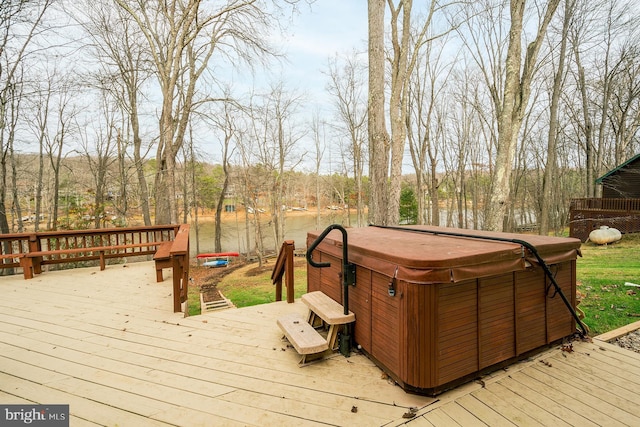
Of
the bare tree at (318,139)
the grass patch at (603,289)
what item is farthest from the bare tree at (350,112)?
the grass patch at (603,289)

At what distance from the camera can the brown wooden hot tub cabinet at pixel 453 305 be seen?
205cm

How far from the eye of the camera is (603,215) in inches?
504

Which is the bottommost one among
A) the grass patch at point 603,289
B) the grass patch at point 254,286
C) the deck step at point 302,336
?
the grass patch at point 254,286

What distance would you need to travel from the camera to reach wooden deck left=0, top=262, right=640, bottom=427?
194cm

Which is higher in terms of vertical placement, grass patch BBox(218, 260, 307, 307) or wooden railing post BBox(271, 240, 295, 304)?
wooden railing post BBox(271, 240, 295, 304)

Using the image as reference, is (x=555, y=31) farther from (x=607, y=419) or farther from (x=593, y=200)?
(x=607, y=419)

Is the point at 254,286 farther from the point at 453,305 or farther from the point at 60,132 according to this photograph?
the point at 60,132

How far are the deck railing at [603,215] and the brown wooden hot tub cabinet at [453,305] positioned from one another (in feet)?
44.8

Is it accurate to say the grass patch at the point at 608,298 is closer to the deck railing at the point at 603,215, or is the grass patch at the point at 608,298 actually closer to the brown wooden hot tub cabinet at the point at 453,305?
the brown wooden hot tub cabinet at the point at 453,305

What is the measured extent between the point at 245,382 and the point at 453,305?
5.59 ft

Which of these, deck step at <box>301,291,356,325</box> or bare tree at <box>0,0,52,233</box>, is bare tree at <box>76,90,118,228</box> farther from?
deck step at <box>301,291,356,325</box>

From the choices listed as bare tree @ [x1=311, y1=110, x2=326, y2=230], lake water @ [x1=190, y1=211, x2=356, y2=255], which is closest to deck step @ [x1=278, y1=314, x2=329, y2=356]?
lake water @ [x1=190, y1=211, x2=356, y2=255]

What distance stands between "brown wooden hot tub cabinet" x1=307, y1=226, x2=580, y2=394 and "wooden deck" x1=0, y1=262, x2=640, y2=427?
0.63ft

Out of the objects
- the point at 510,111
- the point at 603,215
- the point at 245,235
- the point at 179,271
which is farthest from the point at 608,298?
the point at 245,235
